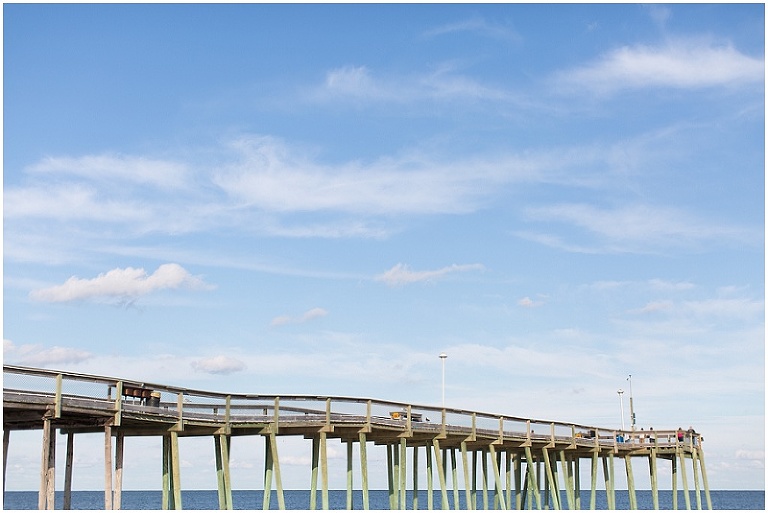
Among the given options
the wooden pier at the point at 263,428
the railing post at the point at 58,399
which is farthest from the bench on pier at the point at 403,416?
the railing post at the point at 58,399

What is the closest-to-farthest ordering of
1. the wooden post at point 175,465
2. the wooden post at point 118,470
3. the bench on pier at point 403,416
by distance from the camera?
the wooden post at point 118,470, the wooden post at point 175,465, the bench on pier at point 403,416

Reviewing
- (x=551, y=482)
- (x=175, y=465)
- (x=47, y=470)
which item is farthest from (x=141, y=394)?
(x=551, y=482)

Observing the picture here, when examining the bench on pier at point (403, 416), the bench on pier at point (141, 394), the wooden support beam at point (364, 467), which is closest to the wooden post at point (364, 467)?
Result: the wooden support beam at point (364, 467)

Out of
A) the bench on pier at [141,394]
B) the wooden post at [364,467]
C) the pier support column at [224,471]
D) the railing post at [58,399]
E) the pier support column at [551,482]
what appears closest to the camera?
the railing post at [58,399]

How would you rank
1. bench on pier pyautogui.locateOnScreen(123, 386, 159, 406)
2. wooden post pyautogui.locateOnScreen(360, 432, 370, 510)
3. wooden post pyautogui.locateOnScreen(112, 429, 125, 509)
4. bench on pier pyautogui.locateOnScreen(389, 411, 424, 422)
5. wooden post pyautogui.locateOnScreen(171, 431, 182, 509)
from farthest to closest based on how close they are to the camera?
bench on pier pyautogui.locateOnScreen(389, 411, 424, 422) → wooden post pyautogui.locateOnScreen(360, 432, 370, 510) → wooden post pyautogui.locateOnScreen(171, 431, 182, 509) → bench on pier pyautogui.locateOnScreen(123, 386, 159, 406) → wooden post pyautogui.locateOnScreen(112, 429, 125, 509)

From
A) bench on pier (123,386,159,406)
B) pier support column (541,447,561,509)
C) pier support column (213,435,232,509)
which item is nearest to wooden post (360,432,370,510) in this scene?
pier support column (213,435,232,509)

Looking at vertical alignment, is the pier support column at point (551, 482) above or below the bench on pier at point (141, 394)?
below

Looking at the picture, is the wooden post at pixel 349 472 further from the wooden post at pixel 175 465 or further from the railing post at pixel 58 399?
the railing post at pixel 58 399

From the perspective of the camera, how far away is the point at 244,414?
32438 mm

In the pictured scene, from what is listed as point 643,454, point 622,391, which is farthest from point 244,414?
point 622,391

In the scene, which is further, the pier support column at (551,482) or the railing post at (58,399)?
the pier support column at (551,482)

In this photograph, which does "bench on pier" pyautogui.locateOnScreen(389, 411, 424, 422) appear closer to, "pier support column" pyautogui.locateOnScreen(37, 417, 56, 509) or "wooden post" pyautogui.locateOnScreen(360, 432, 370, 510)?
"wooden post" pyautogui.locateOnScreen(360, 432, 370, 510)

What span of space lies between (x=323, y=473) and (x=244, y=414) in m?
4.04

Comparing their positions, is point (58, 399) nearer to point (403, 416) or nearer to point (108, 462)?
point (108, 462)
